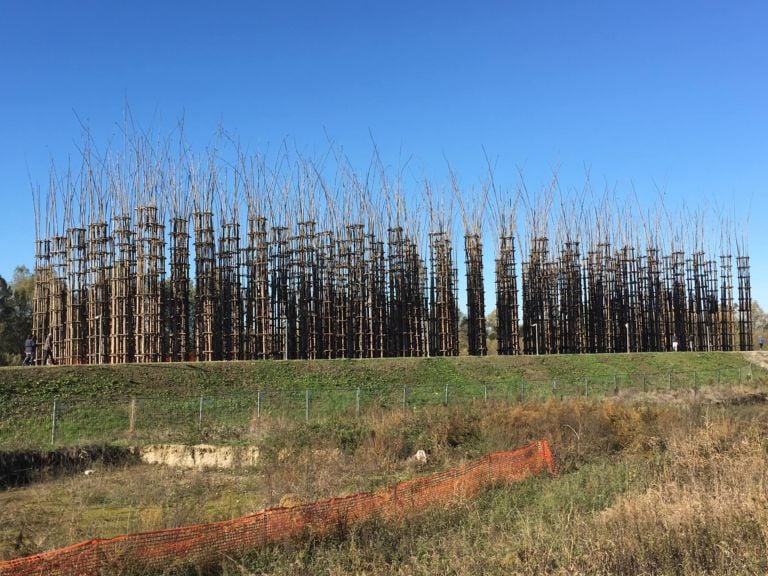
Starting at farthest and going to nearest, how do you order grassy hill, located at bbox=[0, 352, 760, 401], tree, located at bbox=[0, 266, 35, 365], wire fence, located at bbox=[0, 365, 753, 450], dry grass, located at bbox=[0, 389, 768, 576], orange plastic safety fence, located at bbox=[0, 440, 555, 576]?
tree, located at bbox=[0, 266, 35, 365] → grassy hill, located at bbox=[0, 352, 760, 401] → wire fence, located at bbox=[0, 365, 753, 450] → dry grass, located at bbox=[0, 389, 768, 576] → orange plastic safety fence, located at bbox=[0, 440, 555, 576]

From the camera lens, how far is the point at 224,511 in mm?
9883

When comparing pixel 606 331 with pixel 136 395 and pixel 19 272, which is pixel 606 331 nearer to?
pixel 136 395

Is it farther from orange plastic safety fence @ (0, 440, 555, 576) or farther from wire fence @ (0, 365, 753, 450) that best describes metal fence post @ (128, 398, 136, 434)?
orange plastic safety fence @ (0, 440, 555, 576)

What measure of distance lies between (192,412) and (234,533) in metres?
12.8

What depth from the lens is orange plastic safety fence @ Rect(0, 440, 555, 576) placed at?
5863 mm

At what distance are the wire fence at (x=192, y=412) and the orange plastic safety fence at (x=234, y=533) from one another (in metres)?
7.92

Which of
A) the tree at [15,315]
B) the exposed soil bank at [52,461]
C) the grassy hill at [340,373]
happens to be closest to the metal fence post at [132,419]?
the exposed soil bank at [52,461]

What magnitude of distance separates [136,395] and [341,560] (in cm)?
1469

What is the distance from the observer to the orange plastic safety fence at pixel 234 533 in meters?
5.86

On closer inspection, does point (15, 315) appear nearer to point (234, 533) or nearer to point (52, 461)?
point (52, 461)

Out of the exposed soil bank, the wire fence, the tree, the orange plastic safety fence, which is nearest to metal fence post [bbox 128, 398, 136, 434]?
the wire fence

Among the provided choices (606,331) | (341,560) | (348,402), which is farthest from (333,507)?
(606,331)

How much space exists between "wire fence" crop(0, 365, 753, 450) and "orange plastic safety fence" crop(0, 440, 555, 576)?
312 inches

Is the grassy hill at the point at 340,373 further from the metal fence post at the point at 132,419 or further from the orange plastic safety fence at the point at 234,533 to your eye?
the orange plastic safety fence at the point at 234,533
